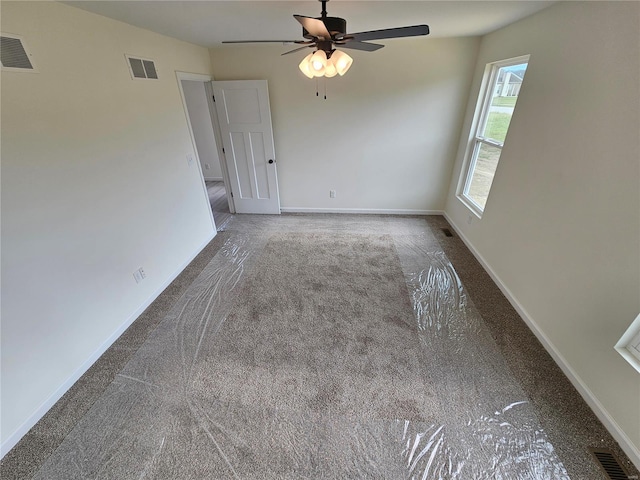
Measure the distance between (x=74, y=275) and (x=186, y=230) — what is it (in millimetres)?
1377

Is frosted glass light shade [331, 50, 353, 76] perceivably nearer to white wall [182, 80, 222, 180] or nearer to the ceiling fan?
the ceiling fan

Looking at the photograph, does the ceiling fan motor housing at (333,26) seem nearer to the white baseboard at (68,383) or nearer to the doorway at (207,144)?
the white baseboard at (68,383)

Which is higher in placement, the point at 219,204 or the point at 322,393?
the point at 219,204

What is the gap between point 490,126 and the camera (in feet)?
10.6

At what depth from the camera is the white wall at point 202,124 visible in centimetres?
550

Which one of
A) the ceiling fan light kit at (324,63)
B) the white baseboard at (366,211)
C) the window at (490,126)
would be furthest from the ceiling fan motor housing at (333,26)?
the white baseboard at (366,211)

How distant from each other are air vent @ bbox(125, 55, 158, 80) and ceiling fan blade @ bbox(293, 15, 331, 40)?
5.67 feet

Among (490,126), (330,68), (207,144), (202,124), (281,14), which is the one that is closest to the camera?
(330,68)

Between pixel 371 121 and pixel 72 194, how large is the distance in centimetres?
342

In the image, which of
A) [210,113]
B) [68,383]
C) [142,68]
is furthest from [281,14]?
[68,383]

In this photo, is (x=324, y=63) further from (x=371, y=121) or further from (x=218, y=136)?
(x=218, y=136)

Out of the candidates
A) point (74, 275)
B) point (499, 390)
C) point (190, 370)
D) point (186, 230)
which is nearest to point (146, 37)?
point (186, 230)

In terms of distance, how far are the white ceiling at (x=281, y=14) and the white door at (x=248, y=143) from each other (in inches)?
36.2

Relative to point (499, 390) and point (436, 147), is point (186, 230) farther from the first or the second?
point (436, 147)
